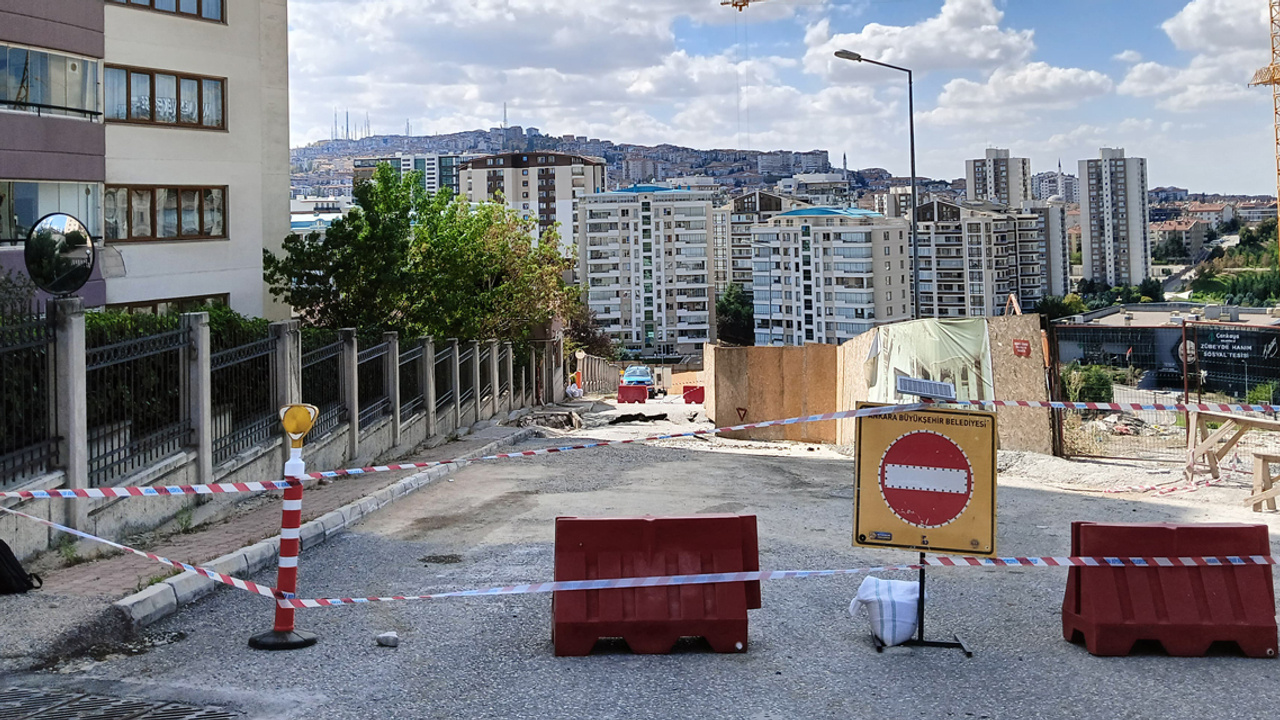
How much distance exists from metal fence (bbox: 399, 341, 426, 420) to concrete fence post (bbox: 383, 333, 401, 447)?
667 mm

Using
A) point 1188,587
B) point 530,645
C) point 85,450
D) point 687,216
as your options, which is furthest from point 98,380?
point 687,216

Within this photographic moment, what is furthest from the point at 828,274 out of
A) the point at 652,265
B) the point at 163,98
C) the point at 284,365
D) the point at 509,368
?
the point at 284,365

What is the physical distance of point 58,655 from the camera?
269 inches

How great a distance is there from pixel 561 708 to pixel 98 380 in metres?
5.82

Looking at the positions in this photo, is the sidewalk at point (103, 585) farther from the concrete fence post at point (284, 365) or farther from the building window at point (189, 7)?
the building window at point (189, 7)

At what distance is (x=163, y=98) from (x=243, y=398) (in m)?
14.5

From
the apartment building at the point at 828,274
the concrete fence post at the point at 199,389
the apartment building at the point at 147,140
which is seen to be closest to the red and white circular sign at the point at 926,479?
the concrete fence post at the point at 199,389

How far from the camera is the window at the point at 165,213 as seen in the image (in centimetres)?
2402

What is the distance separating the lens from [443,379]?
22531 millimetres

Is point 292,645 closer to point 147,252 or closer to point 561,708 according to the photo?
point 561,708

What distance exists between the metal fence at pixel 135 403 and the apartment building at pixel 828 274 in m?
151

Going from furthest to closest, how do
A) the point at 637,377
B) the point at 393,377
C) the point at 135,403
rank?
the point at 637,377
the point at 393,377
the point at 135,403

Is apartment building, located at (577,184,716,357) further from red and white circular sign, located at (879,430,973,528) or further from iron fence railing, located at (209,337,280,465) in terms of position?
red and white circular sign, located at (879,430,973,528)

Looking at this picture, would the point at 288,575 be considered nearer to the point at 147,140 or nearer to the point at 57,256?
the point at 57,256
